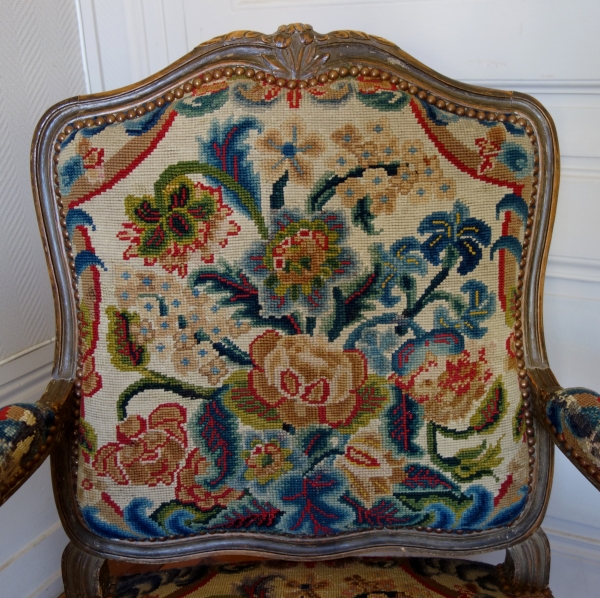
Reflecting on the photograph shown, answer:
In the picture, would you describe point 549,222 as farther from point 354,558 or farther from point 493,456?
point 354,558

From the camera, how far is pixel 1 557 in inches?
35.8

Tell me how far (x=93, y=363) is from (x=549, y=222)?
0.48 metres

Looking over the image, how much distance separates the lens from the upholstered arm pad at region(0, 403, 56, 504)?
0.53 metres

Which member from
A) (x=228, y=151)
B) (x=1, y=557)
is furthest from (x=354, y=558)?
Result: (x=1, y=557)

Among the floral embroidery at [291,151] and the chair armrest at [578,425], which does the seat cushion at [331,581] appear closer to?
the chair armrest at [578,425]

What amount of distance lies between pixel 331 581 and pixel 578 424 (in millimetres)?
288

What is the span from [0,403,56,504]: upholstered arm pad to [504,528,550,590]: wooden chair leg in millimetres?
486

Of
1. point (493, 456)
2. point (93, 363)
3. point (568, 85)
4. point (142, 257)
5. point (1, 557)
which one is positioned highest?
point (568, 85)

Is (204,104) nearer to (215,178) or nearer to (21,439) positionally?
(215,178)

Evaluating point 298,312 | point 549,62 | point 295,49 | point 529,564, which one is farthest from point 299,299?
point 549,62

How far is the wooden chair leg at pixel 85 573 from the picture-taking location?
0.64 metres

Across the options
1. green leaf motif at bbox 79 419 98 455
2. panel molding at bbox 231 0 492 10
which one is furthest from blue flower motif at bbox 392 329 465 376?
panel molding at bbox 231 0 492 10

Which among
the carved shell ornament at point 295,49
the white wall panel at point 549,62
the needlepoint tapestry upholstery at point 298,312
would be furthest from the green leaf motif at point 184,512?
the white wall panel at point 549,62

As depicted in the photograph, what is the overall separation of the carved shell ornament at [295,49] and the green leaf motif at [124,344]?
28cm
